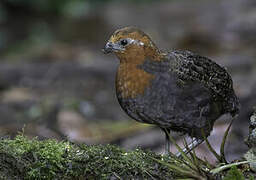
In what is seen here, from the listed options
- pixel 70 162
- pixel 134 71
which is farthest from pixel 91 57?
pixel 70 162

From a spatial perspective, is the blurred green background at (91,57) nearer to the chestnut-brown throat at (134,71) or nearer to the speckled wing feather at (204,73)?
the chestnut-brown throat at (134,71)

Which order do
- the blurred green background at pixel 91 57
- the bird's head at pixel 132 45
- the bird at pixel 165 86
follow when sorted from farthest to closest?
the blurred green background at pixel 91 57 → the bird's head at pixel 132 45 → the bird at pixel 165 86

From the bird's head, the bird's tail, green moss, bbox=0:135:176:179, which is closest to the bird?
the bird's head

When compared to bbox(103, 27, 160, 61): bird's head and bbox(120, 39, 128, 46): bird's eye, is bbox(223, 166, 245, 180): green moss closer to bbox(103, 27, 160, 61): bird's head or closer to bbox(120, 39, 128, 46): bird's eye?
bbox(103, 27, 160, 61): bird's head

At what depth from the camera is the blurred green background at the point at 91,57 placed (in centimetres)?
723

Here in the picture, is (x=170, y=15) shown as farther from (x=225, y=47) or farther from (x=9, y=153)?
(x=9, y=153)

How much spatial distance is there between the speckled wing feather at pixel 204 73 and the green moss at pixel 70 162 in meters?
1.07

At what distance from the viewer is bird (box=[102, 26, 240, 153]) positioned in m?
4.32

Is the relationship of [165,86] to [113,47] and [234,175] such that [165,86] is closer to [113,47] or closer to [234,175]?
[113,47]

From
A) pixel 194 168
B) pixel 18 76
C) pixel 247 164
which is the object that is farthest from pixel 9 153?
pixel 18 76

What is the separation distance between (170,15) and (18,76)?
522 centimetres

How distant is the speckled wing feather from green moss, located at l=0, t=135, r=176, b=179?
3.51ft

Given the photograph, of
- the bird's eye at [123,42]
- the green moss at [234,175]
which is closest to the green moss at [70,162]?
the green moss at [234,175]

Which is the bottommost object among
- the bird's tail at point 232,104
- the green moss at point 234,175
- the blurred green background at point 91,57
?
the green moss at point 234,175
